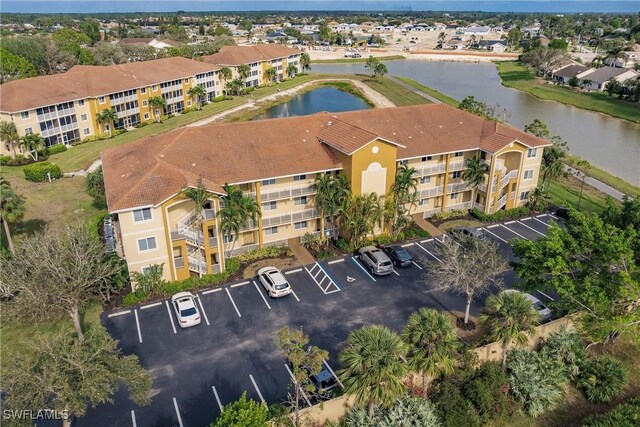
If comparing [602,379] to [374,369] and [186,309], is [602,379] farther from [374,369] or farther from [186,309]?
[186,309]

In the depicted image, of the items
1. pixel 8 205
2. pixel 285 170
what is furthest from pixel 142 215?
pixel 285 170

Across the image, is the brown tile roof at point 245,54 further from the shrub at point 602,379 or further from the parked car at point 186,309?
the shrub at point 602,379

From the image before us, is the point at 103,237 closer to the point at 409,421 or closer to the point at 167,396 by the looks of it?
the point at 167,396

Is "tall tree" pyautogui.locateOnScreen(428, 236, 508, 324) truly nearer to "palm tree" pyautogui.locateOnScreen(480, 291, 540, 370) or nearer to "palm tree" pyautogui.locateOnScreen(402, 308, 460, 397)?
"palm tree" pyautogui.locateOnScreen(480, 291, 540, 370)

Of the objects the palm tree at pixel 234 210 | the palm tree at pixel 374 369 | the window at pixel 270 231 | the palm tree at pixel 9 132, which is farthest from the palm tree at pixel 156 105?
the palm tree at pixel 374 369

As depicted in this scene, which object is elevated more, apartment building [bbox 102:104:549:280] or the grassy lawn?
apartment building [bbox 102:104:549:280]

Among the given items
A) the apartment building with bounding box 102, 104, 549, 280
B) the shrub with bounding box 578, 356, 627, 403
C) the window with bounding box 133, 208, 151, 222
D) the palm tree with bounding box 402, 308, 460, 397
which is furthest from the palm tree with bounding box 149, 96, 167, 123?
the shrub with bounding box 578, 356, 627, 403

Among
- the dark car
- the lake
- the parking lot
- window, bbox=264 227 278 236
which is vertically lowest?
the lake
